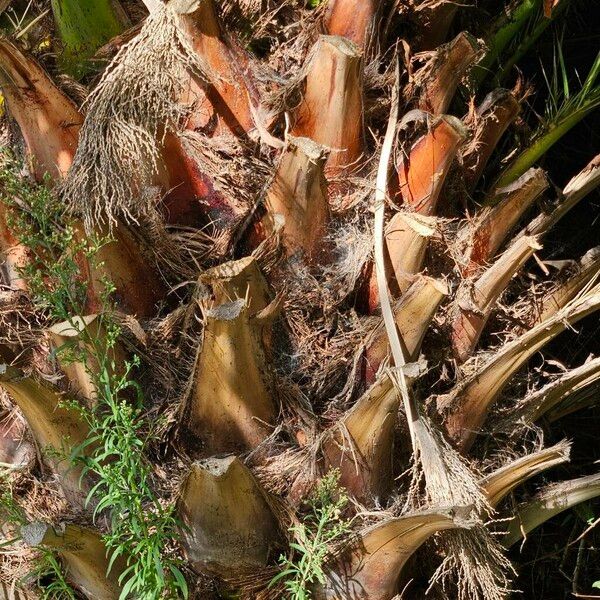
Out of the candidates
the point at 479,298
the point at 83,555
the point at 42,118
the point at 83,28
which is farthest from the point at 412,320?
the point at 83,28

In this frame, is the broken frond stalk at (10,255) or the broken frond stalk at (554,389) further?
the broken frond stalk at (554,389)

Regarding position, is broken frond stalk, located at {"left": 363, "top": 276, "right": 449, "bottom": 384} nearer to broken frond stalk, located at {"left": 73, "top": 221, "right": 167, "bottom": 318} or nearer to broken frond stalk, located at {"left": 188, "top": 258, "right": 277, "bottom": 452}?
broken frond stalk, located at {"left": 188, "top": 258, "right": 277, "bottom": 452}

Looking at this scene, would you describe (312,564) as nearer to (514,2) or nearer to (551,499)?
(551,499)

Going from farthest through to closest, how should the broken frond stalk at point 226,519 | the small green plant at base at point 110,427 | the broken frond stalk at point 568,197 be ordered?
the broken frond stalk at point 568,197, the broken frond stalk at point 226,519, the small green plant at base at point 110,427

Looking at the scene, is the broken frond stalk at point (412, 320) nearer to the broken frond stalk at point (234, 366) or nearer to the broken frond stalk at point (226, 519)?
the broken frond stalk at point (234, 366)

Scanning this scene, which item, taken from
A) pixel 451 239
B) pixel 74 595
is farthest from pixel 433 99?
pixel 74 595

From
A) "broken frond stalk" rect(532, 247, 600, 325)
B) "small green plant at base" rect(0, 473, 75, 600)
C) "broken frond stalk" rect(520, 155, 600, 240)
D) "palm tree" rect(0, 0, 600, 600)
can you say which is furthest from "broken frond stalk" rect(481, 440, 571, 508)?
"small green plant at base" rect(0, 473, 75, 600)

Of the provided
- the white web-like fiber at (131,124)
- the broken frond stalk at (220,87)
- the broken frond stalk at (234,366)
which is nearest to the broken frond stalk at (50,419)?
the broken frond stalk at (234,366)
